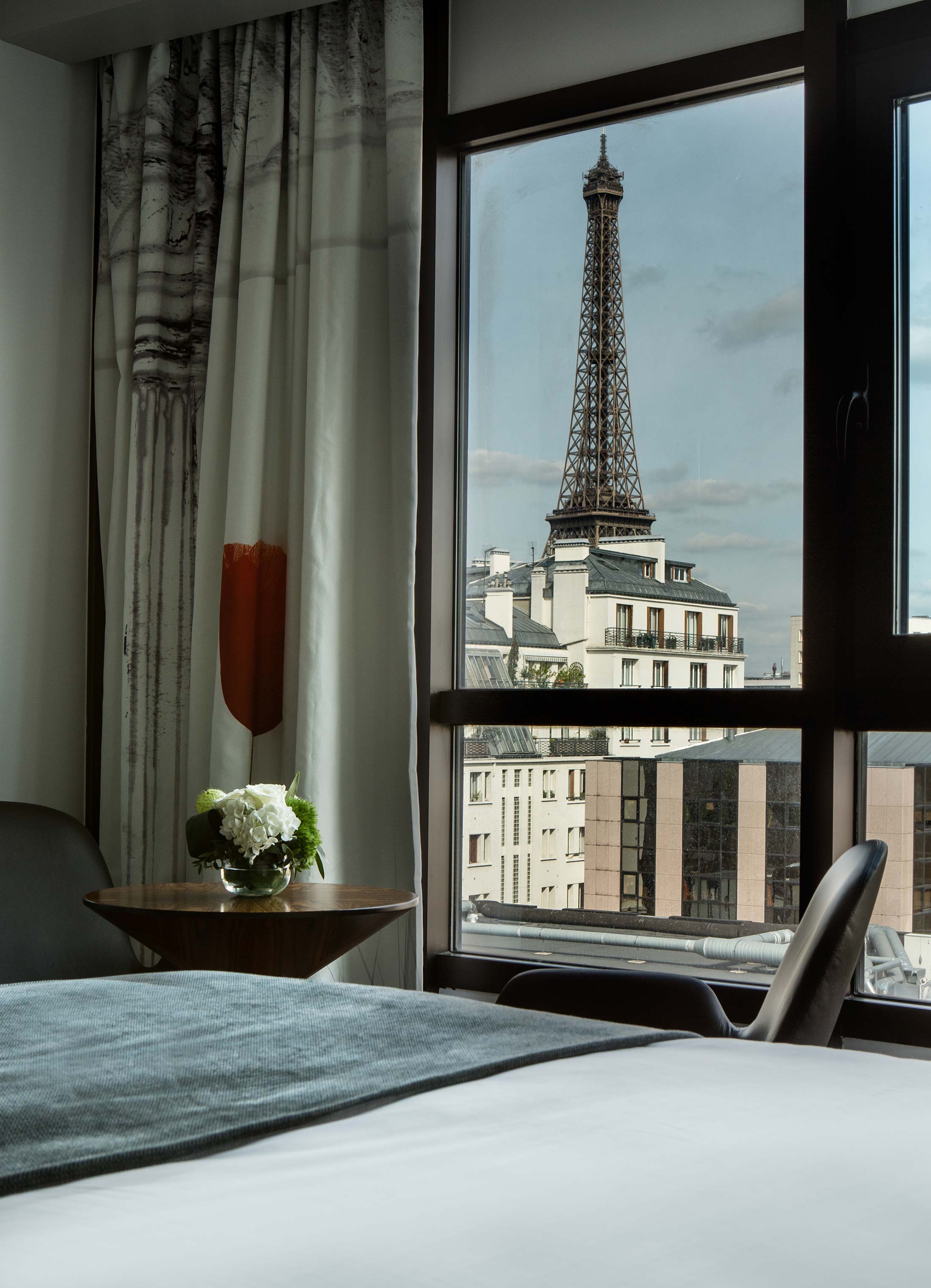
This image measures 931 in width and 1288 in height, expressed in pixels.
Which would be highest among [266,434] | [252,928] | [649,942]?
[266,434]

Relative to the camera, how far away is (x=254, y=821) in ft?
8.60

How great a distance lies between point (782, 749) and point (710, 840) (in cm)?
27

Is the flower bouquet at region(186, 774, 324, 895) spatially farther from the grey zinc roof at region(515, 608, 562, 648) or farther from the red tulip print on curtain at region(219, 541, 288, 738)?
the grey zinc roof at region(515, 608, 562, 648)

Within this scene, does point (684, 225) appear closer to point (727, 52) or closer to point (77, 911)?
point (727, 52)

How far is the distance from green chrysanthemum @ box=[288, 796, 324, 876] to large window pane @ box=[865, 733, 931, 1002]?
1.18 metres

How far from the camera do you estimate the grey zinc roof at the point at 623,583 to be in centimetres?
296

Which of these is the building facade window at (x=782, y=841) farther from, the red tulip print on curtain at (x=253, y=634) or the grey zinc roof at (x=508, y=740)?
the red tulip print on curtain at (x=253, y=634)

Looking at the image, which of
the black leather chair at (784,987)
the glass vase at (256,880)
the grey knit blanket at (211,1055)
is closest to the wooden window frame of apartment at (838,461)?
the black leather chair at (784,987)

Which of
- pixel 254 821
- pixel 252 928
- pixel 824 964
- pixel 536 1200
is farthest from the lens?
pixel 254 821

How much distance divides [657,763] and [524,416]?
3.06ft

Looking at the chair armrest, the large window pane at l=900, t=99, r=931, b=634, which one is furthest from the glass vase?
the large window pane at l=900, t=99, r=931, b=634

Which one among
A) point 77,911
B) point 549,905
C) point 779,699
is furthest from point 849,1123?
point 77,911

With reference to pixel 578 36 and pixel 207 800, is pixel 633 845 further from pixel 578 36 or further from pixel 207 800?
pixel 578 36

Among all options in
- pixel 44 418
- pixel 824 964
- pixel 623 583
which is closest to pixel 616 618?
pixel 623 583
